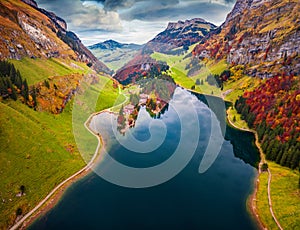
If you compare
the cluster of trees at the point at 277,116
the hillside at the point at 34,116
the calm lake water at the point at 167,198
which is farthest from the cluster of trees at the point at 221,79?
the calm lake water at the point at 167,198

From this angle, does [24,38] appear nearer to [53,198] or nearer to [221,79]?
[53,198]

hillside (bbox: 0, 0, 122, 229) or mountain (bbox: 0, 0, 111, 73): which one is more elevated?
mountain (bbox: 0, 0, 111, 73)

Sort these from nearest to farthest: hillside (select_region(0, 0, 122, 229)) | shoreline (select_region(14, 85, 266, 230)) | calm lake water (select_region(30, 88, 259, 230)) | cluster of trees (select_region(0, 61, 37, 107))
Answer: shoreline (select_region(14, 85, 266, 230)) → calm lake water (select_region(30, 88, 259, 230)) → hillside (select_region(0, 0, 122, 229)) → cluster of trees (select_region(0, 61, 37, 107))

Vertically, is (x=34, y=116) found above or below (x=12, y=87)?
below

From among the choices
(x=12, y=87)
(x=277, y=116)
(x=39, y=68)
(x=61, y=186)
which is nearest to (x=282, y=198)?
(x=277, y=116)

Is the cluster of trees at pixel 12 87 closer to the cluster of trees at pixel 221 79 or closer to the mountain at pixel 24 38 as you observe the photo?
the mountain at pixel 24 38

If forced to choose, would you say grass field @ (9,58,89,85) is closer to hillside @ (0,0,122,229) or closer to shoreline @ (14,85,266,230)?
hillside @ (0,0,122,229)

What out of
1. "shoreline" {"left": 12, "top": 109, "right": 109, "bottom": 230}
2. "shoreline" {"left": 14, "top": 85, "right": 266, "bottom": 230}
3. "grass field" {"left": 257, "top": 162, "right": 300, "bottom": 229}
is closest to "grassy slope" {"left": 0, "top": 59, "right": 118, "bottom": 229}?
"shoreline" {"left": 12, "top": 109, "right": 109, "bottom": 230}
